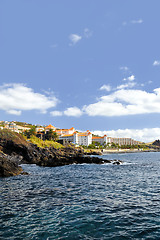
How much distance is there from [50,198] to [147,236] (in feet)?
36.5

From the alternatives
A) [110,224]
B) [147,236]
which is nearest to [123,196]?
[110,224]

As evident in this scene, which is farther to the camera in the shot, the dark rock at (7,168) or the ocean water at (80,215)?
the dark rock at (7,168)

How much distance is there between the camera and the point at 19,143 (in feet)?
204

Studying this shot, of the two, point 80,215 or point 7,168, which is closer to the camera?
point 80,215

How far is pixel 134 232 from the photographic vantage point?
11320 mm

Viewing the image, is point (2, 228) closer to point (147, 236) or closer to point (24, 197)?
point (24, 197)

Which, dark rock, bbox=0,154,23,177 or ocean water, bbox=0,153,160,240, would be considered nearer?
ocean water, bbox=0,153,160,240

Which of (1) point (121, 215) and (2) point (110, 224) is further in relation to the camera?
(1) point (121, 215)

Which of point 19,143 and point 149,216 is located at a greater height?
point 19,143

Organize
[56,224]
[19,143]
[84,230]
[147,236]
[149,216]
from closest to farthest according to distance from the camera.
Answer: [147,236] < [84,230] < [56,224] < [149,216] < [19,143]

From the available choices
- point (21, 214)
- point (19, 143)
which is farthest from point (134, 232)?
point (19, 143)

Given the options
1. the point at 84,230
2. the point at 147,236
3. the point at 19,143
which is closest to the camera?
the point at 147,236

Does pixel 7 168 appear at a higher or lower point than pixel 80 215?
higher

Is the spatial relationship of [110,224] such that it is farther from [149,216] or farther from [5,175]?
[5,175]
